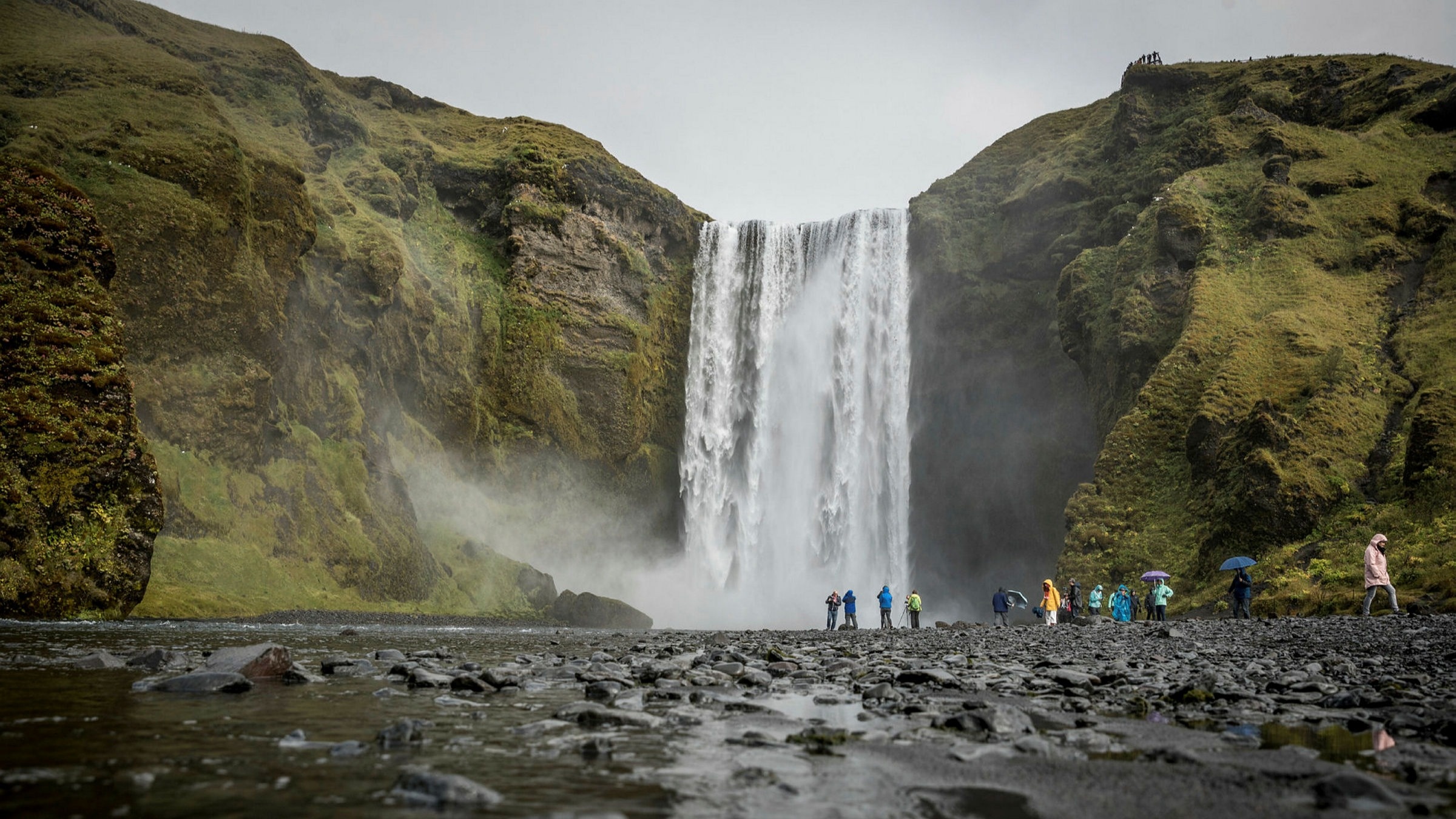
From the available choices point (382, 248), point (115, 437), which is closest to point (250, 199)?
point (382, 248)

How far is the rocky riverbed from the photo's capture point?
3.22 m

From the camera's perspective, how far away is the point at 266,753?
13.1 ft

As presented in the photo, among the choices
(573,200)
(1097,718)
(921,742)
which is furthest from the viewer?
(573,200)

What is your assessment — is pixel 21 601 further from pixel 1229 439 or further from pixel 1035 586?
pixel 1035 586

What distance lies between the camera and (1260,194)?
1515 inches

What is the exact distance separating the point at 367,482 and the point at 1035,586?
31740mm

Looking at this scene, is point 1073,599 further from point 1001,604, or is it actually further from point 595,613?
point 595,613

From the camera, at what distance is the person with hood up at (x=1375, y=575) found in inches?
712

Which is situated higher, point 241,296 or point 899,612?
point 241,296

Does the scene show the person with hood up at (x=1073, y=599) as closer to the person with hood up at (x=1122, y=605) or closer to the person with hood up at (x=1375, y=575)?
the person with hood up at (x=1122, y=605)

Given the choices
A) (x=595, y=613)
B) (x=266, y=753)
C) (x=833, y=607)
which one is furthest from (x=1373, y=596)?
(x=595, y=613)

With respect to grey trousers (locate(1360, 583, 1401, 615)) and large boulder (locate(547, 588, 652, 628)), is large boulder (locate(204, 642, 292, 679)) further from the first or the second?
large boulder (locate(547, 588, 652, 628))

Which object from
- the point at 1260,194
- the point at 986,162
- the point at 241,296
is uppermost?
the point at 986,162

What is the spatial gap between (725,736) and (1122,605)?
979 inches
